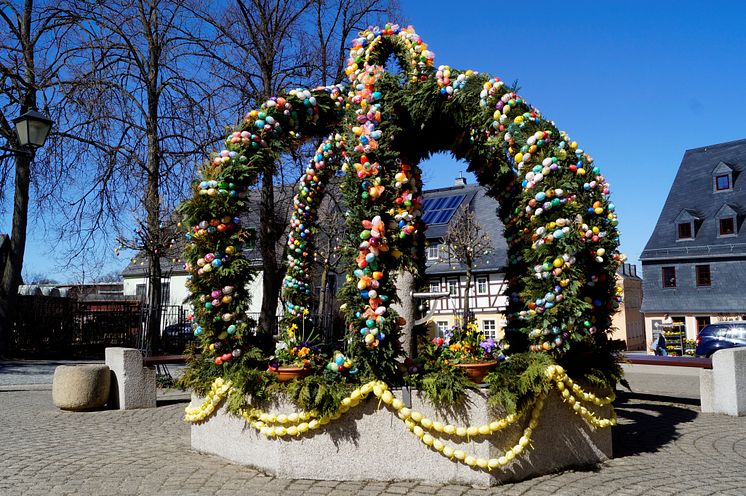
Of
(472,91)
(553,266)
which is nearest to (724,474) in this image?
(553,266)

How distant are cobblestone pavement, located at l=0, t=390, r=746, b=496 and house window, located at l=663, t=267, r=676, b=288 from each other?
91.7 feet

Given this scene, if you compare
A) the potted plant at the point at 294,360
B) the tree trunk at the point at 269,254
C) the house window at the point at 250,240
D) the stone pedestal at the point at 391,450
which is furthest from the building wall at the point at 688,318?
the house window at the point at 250,240

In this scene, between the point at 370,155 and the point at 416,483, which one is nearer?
the point at 416,483

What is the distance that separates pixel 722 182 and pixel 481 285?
14.6 meters

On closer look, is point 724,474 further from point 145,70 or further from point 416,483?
point 145,70

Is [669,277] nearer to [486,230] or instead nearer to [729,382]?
[486,230]

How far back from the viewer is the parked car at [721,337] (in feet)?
69.9

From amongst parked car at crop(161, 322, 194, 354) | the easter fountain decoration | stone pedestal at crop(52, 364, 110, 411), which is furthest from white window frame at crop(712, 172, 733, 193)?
stone pedestal at crop(52, 364, 110, 411)

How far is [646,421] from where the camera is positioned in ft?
31.4

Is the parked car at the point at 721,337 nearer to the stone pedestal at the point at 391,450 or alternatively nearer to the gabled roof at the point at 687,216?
the gabled roof at the point at 687,216

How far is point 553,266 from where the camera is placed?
6.36 meters

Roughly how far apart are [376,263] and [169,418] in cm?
559

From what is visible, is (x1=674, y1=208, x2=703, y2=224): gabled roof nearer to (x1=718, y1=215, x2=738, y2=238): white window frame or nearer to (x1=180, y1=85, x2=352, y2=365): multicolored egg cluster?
(x1=718, y1=215, x2=738, y2=238): white window frame

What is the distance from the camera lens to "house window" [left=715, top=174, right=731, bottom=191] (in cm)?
3525
